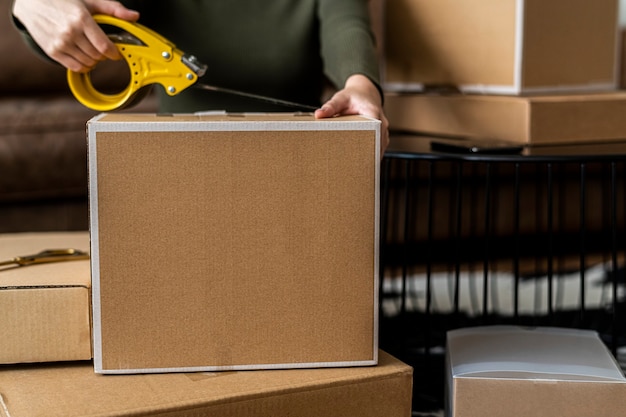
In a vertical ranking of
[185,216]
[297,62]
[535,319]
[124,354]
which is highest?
[297,62]

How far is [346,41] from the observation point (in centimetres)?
114

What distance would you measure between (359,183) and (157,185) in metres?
0.19

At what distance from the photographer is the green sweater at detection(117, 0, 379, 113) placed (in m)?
1.27

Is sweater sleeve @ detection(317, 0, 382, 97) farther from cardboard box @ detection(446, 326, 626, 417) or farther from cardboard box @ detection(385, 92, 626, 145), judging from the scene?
cardboard box @ detection(446, 326, 626, 417)

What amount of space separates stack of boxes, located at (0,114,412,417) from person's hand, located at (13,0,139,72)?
125 millimetres

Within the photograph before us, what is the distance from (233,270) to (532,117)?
566 millimetres

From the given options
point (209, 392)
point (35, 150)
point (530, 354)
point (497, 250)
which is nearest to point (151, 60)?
point (209, 392)

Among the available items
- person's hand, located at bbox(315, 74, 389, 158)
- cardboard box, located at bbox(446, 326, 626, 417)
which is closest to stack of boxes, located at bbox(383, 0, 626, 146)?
person's hand, located at bbox(315, 74, 389, 158)

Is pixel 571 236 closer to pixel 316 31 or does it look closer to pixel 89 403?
pixel 316 31

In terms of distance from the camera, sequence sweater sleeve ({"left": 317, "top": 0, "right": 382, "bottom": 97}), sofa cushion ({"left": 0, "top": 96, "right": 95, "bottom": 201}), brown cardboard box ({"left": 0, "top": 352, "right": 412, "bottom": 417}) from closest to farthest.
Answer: brown cardboard box ({"left": 0, "top": 352, "right": 412, "bottom": 417}) → sweater sleeve ({"left": 317, "top": 0, "right": 382, "bottom": 97}) → sofa cushion ({"left": 0, "top": 96, "right": 95, "bottom": 201})

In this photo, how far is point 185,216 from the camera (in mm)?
775

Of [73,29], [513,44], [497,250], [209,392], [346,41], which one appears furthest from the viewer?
[497,250]

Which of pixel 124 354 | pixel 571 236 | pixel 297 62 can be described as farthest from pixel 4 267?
pixel 571 236

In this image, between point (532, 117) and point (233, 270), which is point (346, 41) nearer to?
point (532, 117)
